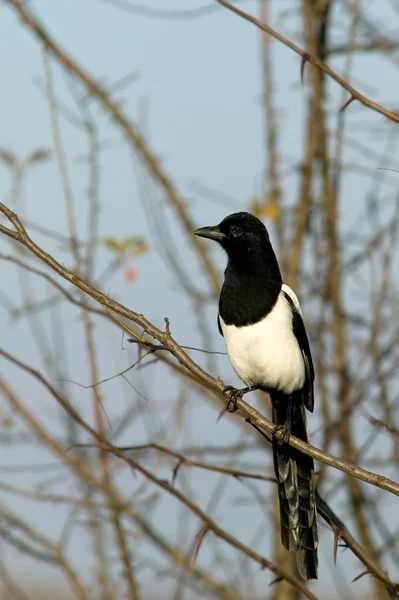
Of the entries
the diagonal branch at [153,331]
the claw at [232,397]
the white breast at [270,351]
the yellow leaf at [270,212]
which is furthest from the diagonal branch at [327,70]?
the yellow leaf at [270,212]

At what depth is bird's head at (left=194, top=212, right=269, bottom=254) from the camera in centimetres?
418

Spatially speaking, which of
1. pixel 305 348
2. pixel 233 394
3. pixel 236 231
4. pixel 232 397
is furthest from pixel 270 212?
pixel 232 397

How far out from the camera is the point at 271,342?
393 cm

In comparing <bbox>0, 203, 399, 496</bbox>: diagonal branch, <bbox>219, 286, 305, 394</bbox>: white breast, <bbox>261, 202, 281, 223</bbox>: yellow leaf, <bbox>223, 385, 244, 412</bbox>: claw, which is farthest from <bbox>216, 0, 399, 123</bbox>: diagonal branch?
<bbox>261, 202, 281, 223</bbox>: yellow leaf

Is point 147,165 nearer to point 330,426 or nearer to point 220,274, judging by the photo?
point 220,274

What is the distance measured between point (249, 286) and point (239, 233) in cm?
31

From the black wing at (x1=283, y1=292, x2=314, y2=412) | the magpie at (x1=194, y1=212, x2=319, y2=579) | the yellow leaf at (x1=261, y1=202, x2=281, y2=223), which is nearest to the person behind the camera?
the magpie at (x1=194, y1=212, x2=319, y2=579)

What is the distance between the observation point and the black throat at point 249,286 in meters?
3.98

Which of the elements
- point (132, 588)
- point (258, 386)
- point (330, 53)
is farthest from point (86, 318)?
point (330, 53)

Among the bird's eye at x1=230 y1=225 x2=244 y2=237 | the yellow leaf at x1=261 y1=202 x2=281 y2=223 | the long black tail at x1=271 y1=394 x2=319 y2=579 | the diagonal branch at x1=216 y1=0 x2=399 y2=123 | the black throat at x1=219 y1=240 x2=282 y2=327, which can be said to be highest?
the yellow leaf at x1=261 y1=202 x2=281 y2=223

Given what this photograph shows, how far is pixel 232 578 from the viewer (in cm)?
443

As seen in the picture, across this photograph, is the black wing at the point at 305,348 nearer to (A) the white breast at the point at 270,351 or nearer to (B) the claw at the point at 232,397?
(A) the white breast at the point at 270,351

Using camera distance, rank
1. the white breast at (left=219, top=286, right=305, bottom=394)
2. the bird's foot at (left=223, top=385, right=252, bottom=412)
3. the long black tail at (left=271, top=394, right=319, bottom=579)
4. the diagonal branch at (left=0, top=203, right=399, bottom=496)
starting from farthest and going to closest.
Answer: the white breast at (left=219, top=286, right=305, bottom=394)
the long black tail at (left=271, top=394, right=319, bottom=579)
the bird's foot at (left=223, top=385, right=252, bottom=412)
the diagonal branch at (left=0, top=203, right=399, bottom=496)

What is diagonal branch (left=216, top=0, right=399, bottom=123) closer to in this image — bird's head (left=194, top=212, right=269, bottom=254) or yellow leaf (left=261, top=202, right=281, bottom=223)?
bird's head (left=194, top=212, right=269, bottom=254)
